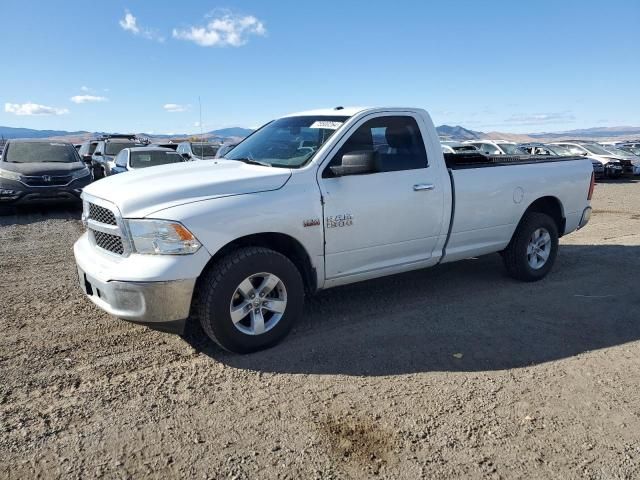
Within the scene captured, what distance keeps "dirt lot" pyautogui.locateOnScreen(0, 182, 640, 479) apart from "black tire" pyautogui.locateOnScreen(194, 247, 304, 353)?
0.50 ft

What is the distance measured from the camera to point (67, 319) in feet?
14.7

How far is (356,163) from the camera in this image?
4.02 metres

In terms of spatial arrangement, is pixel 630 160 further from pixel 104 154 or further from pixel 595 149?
pixel 104 154

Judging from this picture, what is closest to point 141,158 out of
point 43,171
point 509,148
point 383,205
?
point 43,171

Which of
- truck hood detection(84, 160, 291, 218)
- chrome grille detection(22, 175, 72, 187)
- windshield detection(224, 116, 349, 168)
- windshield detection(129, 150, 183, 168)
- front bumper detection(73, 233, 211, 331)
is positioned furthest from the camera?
windshield detection(129, 150, 183, 168)

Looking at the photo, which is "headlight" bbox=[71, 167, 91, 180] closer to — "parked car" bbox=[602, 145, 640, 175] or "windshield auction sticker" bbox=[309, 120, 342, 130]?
"windshield auction sticker" bbox=[309, 120, 342, 130]

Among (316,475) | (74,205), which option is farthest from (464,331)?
(74,205)

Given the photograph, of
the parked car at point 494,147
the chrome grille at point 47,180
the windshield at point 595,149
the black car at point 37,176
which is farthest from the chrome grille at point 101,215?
the windshield at point 595,149

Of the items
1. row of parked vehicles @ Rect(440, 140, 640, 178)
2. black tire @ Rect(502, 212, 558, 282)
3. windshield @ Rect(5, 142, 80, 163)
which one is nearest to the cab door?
black tire @ Rect(502, 212, 558, 282)

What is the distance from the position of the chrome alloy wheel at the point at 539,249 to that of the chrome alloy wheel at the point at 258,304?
11.0ft

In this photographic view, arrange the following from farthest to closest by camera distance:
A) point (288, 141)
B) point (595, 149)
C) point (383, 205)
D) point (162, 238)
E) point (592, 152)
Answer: point (595, 149)
point (592, 152)
point (288, 141)
point (383, 205)
point (162, 238)

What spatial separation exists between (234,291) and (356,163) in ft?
4.65

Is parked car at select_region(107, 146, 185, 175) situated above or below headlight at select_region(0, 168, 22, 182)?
above

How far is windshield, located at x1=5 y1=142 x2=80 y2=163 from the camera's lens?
37.5 feet
